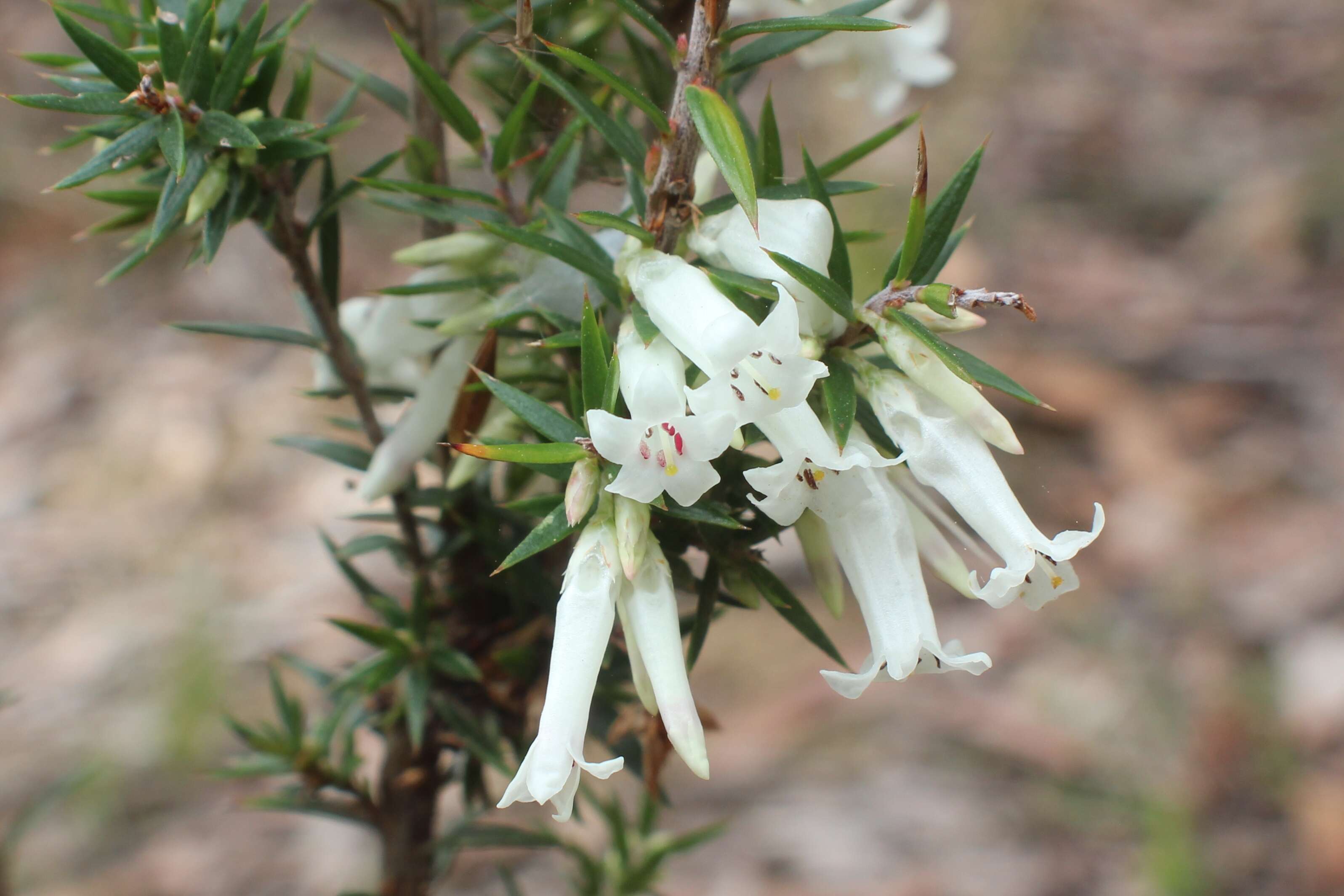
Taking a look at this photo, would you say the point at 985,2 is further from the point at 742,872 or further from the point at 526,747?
the point at 526,747

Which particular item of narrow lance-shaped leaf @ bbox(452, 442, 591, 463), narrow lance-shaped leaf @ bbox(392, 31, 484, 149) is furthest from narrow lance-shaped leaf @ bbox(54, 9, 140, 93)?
narrow lance-shaped leaf @ bbox(452, 442, 591, 463)

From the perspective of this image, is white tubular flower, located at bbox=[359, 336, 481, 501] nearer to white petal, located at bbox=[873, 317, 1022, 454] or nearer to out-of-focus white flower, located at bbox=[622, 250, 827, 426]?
out-of-focus white flower, located at bbox=[622, 250, 827, 426]

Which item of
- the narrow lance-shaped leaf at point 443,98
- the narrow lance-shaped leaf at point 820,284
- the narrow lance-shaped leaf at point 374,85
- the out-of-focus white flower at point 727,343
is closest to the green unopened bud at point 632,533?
the out-of-focus white flower at point 727,343

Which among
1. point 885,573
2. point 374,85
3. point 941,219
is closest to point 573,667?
point 885,573

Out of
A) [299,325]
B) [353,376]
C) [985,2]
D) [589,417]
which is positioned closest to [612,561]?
[589,417]

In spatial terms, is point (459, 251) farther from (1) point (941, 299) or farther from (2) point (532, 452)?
(1) point (941, 299)

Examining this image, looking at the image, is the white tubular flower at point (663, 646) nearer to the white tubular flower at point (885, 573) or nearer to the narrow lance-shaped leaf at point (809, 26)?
the white tubular flower at point (885, 573)
